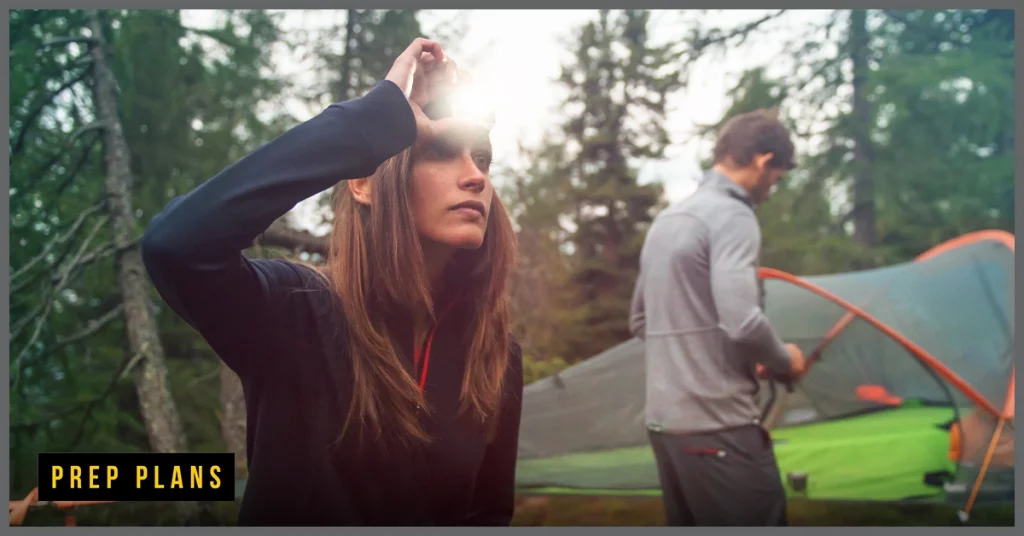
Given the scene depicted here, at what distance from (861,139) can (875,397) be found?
50.0 inches

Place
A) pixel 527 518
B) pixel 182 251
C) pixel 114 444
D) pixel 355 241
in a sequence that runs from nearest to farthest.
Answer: pixel 182 251 → pixel 355 241 → pixel 114 444 → pixel 527 518

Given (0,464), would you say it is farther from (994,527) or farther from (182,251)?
(994,527)

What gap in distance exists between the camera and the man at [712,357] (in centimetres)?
162

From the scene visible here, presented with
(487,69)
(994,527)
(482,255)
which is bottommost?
(994,527)

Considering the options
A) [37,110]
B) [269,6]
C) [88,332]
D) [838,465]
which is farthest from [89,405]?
[838,465]

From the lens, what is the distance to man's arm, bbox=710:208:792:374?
1.58 m

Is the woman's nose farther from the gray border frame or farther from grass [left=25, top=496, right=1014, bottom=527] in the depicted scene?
grass [left=25, top=496, right=1014, bottom=527]

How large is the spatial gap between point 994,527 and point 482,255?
2045 mm

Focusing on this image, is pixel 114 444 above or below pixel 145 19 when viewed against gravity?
below

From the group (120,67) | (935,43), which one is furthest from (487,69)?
(935,43)

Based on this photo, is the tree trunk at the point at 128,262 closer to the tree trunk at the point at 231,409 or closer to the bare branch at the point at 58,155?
the bare branch at the point at 58,155

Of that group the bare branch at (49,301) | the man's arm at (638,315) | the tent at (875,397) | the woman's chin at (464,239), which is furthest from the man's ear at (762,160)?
the bare branch at (49,301)

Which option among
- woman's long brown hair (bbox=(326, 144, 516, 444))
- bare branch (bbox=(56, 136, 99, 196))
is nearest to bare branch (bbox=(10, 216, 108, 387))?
bare branch (bbox=(56, 136, 99, 196))

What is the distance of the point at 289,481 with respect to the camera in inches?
42.8
